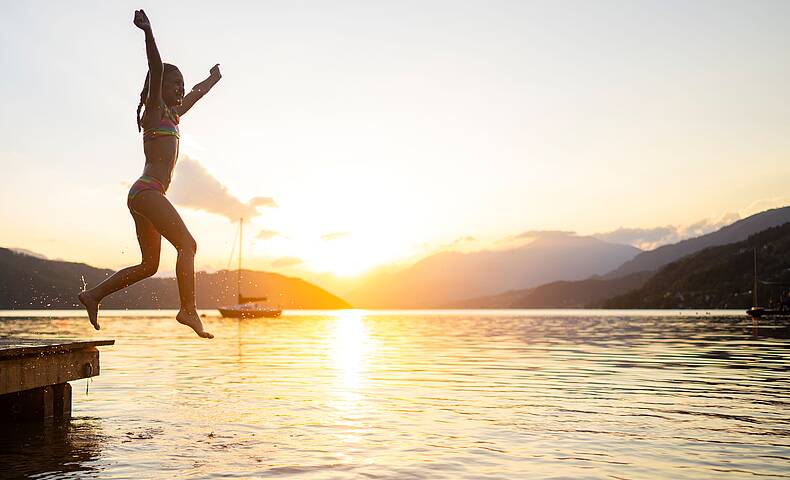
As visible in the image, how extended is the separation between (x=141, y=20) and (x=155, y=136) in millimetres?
1361

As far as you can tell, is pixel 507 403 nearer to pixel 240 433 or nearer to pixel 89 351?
pixel 240 433

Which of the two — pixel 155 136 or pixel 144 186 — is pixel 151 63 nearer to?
pixel 155 136

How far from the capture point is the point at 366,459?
12.4m

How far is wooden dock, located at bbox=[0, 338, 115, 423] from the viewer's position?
14733 millimetres

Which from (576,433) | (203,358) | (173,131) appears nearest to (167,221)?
(173,131)

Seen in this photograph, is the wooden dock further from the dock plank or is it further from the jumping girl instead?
the jumping girl

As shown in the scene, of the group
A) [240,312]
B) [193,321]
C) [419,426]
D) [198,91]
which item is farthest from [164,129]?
[240,312]

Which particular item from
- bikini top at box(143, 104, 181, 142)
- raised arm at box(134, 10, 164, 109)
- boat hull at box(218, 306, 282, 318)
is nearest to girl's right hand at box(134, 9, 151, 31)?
raised arm at box(134, 10, 164, 109)

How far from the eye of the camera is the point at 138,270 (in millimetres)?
9398

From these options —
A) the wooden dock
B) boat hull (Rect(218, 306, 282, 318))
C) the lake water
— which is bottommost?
boat hull (Rect(218, 306, 282, 318))

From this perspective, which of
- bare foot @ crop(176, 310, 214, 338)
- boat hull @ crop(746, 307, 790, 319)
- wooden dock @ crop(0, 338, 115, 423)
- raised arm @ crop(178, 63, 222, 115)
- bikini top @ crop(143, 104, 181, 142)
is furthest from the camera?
boat hull @ crop(746, 307, 790, 319)

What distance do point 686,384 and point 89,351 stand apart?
1753cm

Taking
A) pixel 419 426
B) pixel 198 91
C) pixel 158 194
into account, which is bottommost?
pixel 419 426

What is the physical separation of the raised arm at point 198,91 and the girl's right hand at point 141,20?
1.23m
